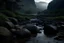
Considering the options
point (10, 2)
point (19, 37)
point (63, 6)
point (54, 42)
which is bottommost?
point (54, 42)

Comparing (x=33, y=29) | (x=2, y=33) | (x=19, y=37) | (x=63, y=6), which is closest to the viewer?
(x=2, y=33)

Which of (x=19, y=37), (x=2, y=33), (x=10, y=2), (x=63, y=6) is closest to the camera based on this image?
(x=2, y=33)

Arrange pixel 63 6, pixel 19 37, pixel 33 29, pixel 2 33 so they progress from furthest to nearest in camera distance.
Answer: pixel 63 6 < pixel 33 29 < pixel 19 37 < pixel 2 33

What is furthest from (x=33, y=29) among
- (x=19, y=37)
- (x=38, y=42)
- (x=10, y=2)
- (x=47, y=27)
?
(x=10, y=2)

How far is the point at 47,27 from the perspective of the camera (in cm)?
2423

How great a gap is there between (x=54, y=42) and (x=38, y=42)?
1.51 m

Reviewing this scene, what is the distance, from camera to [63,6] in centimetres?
10694

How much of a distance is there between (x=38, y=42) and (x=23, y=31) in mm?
2906

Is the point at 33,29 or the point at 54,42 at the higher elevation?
the point at 33,29

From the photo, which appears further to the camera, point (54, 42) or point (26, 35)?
point (26, 35)

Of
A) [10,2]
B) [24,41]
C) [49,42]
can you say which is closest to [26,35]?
[24,41]

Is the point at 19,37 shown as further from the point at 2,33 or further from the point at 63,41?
the point at 63,41

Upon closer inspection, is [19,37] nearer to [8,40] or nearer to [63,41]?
[8,40]

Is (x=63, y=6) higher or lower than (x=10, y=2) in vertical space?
higher
